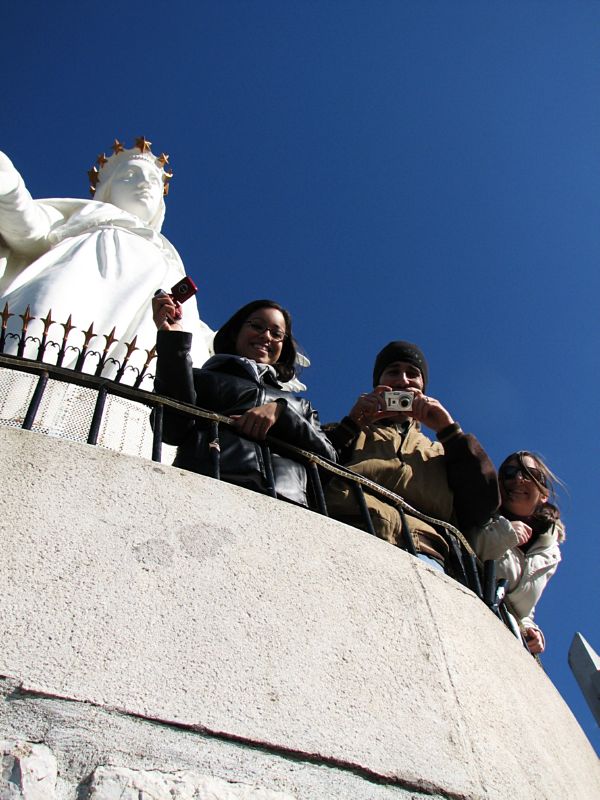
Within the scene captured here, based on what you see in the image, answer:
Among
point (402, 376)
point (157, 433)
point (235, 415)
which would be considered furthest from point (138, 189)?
point (157, 433)

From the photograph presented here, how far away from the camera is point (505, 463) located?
4152 millimetres

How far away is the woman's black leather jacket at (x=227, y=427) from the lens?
314 cm

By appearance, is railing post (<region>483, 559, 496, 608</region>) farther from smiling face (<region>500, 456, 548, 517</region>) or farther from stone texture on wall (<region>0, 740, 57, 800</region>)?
stone texture on wall (<region>0, 740, 57, 800</region>)

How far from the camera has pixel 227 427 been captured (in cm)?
327

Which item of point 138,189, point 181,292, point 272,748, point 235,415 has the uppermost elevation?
point 138,189

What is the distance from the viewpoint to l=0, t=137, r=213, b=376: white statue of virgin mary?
6766 millimetres

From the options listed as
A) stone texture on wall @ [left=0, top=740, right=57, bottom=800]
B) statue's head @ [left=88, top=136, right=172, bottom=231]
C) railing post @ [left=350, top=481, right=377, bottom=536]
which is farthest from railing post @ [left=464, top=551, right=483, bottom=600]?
statue's head @ [left=88, top=136, right=172, bottom=231]

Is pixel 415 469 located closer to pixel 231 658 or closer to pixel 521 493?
pixel 521 493

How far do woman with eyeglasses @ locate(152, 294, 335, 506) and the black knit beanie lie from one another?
2.01 ft

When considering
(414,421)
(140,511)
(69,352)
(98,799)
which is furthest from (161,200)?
(98,799)

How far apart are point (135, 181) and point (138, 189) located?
210 mm

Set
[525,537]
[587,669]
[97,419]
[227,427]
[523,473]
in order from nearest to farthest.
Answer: [97,419] < [227,427] < [525,537] < [523,473] < [587,669]

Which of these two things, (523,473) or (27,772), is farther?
(523,473)

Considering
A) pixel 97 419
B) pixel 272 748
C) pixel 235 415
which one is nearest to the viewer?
pixel 272 748
